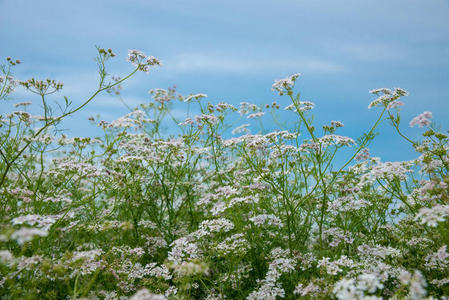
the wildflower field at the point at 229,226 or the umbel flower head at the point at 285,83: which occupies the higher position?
the umbel flower head at the point at 285,83

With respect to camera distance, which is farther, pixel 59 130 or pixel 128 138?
pixel 128 138

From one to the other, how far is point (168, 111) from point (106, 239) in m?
3.36

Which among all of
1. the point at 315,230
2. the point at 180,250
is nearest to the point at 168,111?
the point at 315,230

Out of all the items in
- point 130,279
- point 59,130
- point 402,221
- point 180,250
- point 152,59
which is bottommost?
point 130,279

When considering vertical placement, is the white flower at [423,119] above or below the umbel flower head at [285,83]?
below

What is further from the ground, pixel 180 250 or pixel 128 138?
pixel 128 138

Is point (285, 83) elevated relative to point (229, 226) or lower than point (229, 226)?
elevated

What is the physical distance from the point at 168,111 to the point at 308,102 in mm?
3881

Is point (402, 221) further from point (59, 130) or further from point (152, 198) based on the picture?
point (59, 130)

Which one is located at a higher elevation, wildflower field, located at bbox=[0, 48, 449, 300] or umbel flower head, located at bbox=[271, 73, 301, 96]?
umbel flower head, located at bbox=[271, 73, 301, 96]

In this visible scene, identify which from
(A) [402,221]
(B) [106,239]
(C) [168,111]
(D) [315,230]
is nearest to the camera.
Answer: (A) [402,221]

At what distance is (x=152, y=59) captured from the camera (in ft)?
19.8

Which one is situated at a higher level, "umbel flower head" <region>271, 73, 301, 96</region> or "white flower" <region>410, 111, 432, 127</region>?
"umbel flower head" <region>271, 73, 301, 96</region>

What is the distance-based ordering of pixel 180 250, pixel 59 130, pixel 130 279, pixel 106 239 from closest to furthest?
pixel 180 250
pixel 130 279
pixel 59 130
pixel 106 239
